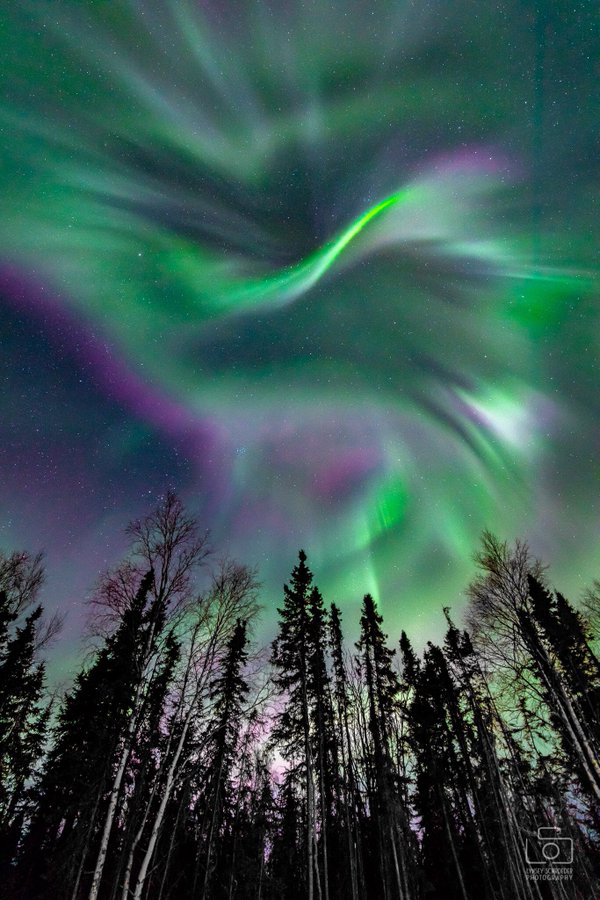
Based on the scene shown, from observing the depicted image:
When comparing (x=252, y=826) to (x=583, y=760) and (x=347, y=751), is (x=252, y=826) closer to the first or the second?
(x=347, y=751)

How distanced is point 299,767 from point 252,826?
1084cm

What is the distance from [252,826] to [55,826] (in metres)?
13.3

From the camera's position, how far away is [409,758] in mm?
22047

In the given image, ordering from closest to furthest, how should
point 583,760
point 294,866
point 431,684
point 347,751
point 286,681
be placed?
point 583,760 < point 286,681 < point 347,751 < point 294,866 < point 431,684

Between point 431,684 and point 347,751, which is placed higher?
point 431,684

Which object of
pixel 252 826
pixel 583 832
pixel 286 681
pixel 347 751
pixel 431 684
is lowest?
pixel 583 832

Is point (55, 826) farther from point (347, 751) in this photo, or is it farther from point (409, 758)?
point (409, 758)

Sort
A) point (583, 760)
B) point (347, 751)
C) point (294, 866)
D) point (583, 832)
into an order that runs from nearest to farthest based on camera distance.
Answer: point (583, 760) → point (583, 832) → point (347, 751) → point (294, 866)

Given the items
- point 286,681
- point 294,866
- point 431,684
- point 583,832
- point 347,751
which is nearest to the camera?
point 583,832

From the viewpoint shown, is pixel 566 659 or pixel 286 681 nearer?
pixel 566 659

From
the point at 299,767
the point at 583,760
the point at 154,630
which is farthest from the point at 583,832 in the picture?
the point at 154,630

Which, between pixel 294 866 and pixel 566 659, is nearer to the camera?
pixel 566 659

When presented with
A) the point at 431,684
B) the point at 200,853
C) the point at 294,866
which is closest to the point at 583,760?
the point at 431,684

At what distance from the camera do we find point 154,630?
11.7 m
